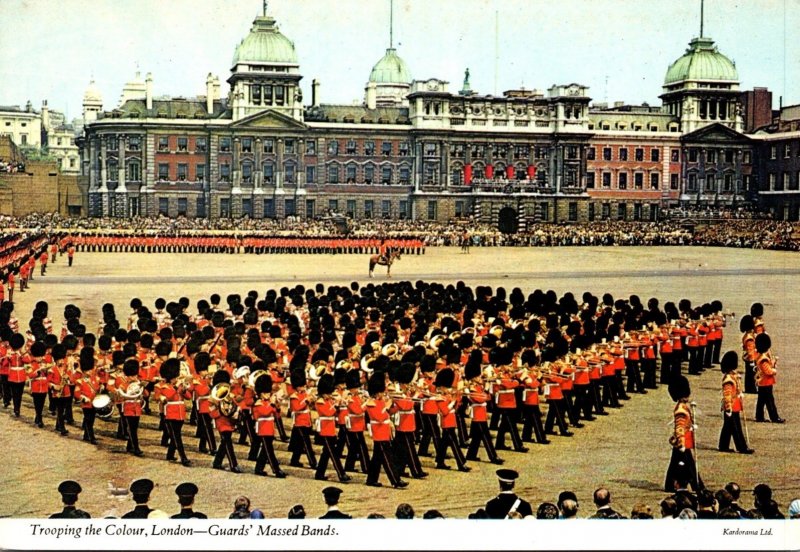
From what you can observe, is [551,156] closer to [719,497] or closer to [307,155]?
[307,155]

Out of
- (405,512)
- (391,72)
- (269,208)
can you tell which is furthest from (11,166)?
(405,512)

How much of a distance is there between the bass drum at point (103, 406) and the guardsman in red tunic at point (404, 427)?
15.4ft

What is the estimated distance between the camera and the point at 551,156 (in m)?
94.1

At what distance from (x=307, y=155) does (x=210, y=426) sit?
74611 millimetres

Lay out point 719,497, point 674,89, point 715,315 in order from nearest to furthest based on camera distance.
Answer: point 719,497
point 715,315
point 674,89

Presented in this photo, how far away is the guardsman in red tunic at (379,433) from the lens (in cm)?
1428

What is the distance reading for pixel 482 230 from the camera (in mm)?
77125

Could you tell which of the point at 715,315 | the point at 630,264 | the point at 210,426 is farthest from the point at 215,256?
the point at 210,426

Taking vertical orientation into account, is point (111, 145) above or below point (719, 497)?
above

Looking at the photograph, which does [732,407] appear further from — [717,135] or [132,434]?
[717,135]

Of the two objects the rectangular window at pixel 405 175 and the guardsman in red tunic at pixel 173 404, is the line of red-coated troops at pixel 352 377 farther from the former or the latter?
the rectangular window at pixel 405 175

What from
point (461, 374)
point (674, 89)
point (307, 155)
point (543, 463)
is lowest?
point (543, 463)

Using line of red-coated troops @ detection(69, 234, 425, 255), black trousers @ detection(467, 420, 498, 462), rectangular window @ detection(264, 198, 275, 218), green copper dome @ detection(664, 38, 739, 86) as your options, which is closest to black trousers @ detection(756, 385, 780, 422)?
black trousers @ detection(467, 420, 498, 462)

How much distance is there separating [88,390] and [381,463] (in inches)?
217
